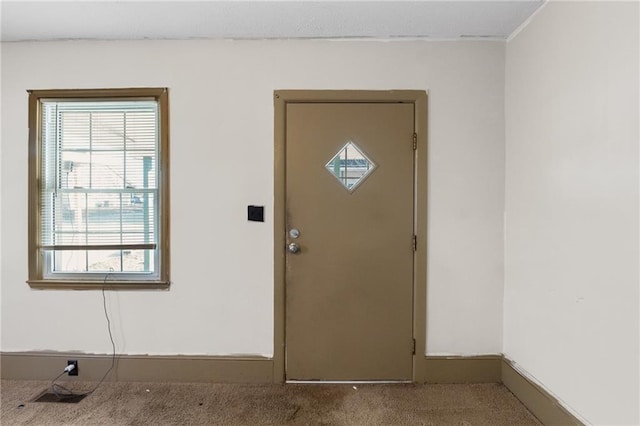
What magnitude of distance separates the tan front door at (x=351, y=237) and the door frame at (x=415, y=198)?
4cm

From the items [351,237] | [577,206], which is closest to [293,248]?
[351,237]

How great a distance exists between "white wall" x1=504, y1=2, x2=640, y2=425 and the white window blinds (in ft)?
8.10

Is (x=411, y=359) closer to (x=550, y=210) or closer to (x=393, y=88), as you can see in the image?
(x=550, y=210)

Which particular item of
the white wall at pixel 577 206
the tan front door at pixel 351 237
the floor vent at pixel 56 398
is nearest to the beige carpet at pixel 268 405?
the floor vent at pixel 56 398

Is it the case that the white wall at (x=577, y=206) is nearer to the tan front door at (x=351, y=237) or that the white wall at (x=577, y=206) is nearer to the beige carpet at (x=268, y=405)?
the beige carpet at (x=268, y=405)

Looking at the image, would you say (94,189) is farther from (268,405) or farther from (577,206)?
(577,206)

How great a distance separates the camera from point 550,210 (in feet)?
6.07

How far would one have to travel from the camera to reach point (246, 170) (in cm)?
231

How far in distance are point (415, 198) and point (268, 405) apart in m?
1.64

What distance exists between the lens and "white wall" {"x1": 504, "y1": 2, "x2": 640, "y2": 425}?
4.57ft

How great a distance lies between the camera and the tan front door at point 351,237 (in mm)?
2283

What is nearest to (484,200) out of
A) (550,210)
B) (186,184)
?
(550,210)

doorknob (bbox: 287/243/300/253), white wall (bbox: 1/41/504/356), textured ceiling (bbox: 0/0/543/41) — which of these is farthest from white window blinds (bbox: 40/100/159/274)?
doorknob (bbox: 287/243/300/253)

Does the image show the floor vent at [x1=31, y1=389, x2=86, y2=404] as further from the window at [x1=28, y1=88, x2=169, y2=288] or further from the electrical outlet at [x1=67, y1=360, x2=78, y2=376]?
the window at [x1=28, y1=88, x2=169, y2=288]
